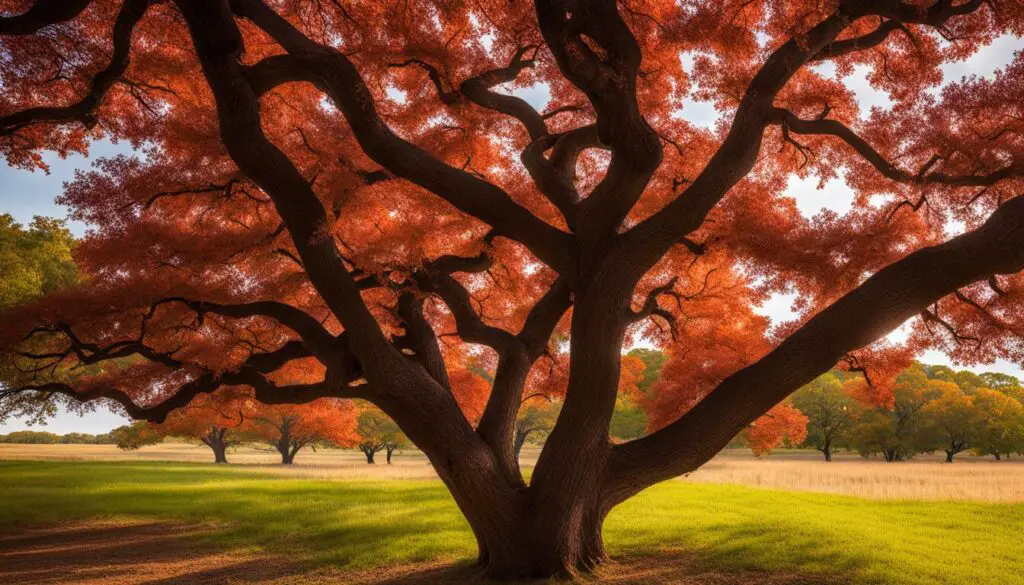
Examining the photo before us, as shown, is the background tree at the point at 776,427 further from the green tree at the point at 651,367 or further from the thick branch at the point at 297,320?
the green tree at the point at 651,367

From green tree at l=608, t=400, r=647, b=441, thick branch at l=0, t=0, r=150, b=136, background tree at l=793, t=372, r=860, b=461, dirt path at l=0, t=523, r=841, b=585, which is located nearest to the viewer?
thick branch at l=0, t=0, r=150, b=136

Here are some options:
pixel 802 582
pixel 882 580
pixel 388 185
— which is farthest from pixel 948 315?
pixel 388 185

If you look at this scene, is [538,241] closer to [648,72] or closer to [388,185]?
[388,185]

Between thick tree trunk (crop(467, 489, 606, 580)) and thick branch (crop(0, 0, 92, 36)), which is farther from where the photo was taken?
thick tree trunk (crop(467, 489, 606, 580))

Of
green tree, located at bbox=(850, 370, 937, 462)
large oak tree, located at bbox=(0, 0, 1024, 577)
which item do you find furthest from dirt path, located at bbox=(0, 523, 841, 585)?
green tree, located at bbox=(850, 370, 937, 462)

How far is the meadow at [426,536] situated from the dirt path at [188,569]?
35 millimetres

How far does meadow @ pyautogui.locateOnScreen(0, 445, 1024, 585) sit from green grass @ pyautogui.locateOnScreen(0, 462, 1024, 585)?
5 cm

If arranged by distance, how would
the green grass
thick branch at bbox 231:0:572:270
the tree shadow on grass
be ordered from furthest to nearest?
the tree shadow on grass → the green grass → thick branch at bbox 231:0:572:270

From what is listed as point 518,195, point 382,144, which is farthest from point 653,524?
point 382,144

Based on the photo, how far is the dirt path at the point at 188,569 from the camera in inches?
289

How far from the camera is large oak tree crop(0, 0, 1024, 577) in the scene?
604 centimetres

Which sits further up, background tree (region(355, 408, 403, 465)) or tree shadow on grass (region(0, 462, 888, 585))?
background tree (region(355, 408, 403, 465))

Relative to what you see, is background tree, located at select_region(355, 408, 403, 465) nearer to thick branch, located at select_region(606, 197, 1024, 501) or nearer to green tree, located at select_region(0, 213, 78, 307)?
green tree, located at select_region(0, 213, 78, 307)

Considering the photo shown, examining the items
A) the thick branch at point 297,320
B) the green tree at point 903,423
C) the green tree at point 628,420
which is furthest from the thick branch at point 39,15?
the green tree at point 903,423
